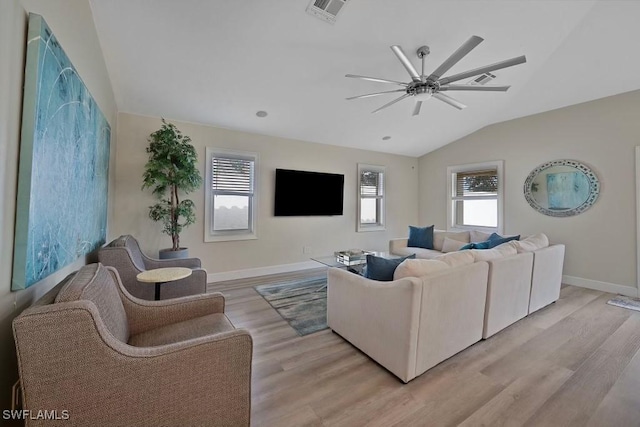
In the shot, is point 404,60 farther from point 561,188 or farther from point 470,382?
point 561,188

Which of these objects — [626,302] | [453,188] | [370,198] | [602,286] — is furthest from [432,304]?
[453,188]

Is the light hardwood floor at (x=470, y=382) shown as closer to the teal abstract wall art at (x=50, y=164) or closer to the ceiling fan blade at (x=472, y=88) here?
the teal abstract wall art at (x=50, y=164)

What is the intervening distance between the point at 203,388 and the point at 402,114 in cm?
449

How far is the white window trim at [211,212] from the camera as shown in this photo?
3.98m

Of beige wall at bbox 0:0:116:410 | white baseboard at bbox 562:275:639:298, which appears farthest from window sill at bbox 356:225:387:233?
beige wall at bbox 0:0:116:410


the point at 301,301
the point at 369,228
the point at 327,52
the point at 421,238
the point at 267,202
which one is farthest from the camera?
the point at 369,228

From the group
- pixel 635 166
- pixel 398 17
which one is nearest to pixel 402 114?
pixel 398 17

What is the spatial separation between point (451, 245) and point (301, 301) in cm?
281

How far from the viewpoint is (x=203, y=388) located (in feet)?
3.70

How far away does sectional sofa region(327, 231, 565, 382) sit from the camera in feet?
5.71

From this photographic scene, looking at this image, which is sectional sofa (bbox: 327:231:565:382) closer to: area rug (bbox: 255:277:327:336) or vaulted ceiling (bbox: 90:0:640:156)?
area rug (bbox: 255:277:327:336)

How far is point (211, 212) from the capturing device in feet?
13.2

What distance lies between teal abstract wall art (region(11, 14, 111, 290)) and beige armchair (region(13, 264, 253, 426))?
0.73 feet

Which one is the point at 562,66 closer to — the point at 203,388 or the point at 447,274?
the point at 447,274
